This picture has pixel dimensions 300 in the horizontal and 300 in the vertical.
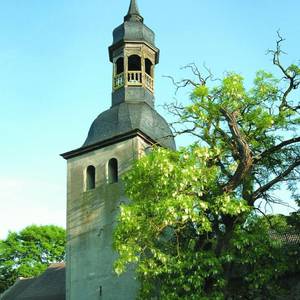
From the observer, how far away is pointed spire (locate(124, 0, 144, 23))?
92.3 ft

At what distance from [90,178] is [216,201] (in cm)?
1008

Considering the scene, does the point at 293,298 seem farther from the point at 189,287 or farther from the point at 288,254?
the point at 189,287

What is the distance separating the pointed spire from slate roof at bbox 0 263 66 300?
13.8 meters

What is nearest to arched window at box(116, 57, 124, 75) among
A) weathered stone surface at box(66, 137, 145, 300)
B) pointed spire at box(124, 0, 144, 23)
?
pointed spire at box(124, 0, 144, 23)

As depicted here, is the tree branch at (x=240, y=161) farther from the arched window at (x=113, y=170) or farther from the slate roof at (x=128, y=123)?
the arched window at (x=113, y=170)

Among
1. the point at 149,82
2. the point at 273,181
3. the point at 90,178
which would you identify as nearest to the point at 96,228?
the point at 90,178

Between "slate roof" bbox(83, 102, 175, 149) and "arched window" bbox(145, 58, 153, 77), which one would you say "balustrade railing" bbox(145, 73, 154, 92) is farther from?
"slate roof" bbox(83, 102, 175, 149)

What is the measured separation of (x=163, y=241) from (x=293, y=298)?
17.5ft

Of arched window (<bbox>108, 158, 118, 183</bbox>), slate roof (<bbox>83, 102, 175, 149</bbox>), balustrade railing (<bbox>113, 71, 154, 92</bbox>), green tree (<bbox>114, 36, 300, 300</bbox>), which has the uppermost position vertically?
balustrade railing (<bbox>113, 71, 154, 92</bbox>)

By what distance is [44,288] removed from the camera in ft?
100

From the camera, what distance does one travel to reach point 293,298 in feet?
64.7

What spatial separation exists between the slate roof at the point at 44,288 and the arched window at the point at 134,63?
11.6 meters

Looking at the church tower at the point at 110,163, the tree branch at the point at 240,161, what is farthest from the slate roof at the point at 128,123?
the tree branch at the point at 240,161

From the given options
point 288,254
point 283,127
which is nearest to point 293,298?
point 288,254
